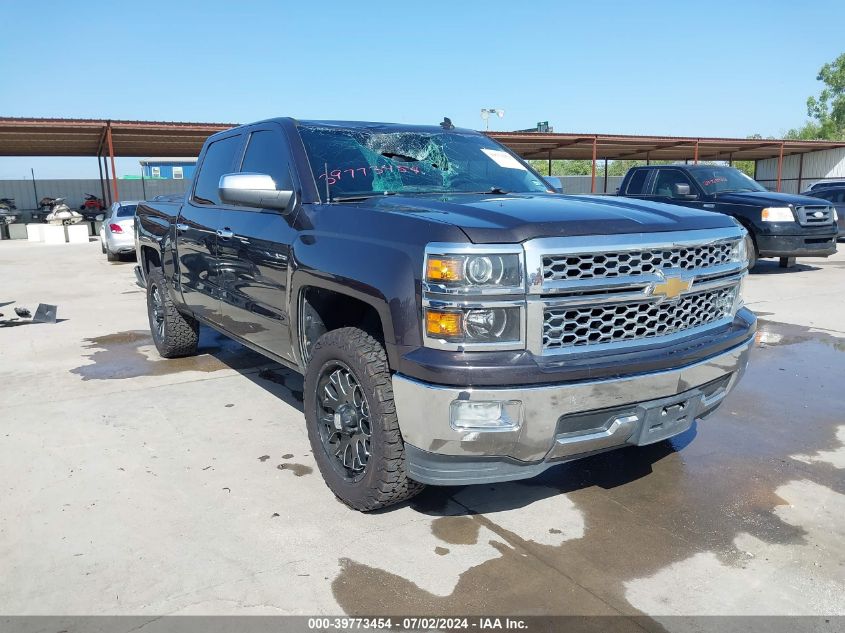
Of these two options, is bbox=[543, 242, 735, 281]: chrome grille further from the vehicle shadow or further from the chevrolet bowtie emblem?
the vehicle shadow

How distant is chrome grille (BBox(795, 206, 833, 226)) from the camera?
34.8 ft

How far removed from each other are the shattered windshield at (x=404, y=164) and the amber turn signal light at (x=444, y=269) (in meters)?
1.15

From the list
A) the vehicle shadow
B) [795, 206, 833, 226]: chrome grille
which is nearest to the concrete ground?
[795, 206, 833, 226]: chrome grille

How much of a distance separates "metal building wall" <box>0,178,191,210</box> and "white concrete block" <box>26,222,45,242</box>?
9.87 meters

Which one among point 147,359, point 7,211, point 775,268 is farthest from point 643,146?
point 7,211

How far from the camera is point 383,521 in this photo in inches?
129

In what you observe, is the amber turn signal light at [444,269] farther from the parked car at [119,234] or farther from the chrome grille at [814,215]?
the parked car at [119,234]

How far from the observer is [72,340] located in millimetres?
7344

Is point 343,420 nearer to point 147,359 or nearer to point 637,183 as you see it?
point 147,359

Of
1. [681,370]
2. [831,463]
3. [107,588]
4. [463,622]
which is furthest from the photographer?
[831,463]

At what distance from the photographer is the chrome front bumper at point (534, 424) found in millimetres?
2641

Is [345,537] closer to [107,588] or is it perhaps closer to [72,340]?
[107,588]

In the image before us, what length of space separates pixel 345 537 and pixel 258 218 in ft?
6.42

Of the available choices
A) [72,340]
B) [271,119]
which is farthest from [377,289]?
[72,340]
